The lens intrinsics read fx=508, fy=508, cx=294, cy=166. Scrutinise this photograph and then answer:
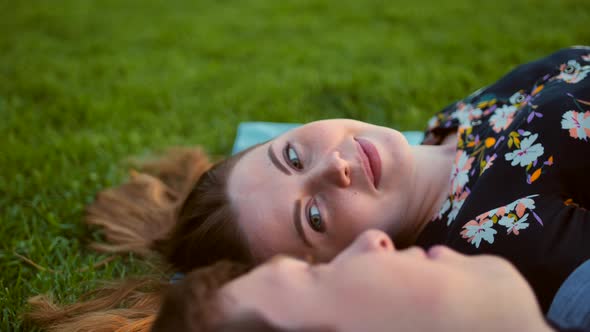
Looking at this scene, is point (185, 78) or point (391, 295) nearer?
Answer: point (391, 295)

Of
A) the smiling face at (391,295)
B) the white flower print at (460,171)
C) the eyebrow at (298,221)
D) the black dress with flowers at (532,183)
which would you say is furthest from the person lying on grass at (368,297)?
the white flower print at (460,171)

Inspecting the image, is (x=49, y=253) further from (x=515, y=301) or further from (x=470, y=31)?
(x=470, y=31)

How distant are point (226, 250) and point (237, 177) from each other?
0.30m

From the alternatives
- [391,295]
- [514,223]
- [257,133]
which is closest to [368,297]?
[391,295]

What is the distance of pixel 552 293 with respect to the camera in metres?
1.61

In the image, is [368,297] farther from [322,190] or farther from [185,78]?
[185,78]

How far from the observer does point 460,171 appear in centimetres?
218

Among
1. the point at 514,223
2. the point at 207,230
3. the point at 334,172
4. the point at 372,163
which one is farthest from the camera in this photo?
the point at 207,230

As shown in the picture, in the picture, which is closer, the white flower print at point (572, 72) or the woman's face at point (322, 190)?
the woman's face at point (322, 190)

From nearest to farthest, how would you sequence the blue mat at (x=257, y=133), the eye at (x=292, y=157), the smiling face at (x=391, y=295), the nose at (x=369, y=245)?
1. the smiling face at (x=391, y=295)
2. the nose at (x=369, y=245)
3. the eye at (x=292, y=157)
4. the blue mat at (x=257, y=133)

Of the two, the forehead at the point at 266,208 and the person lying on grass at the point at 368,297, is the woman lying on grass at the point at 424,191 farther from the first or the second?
the person lying on grass at the point at 368,297

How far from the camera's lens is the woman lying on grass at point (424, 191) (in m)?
1.77

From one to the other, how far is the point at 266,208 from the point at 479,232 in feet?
2.59

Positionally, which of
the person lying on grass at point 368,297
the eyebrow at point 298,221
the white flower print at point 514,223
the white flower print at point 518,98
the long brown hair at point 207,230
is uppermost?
the white flower print at point 518,98
